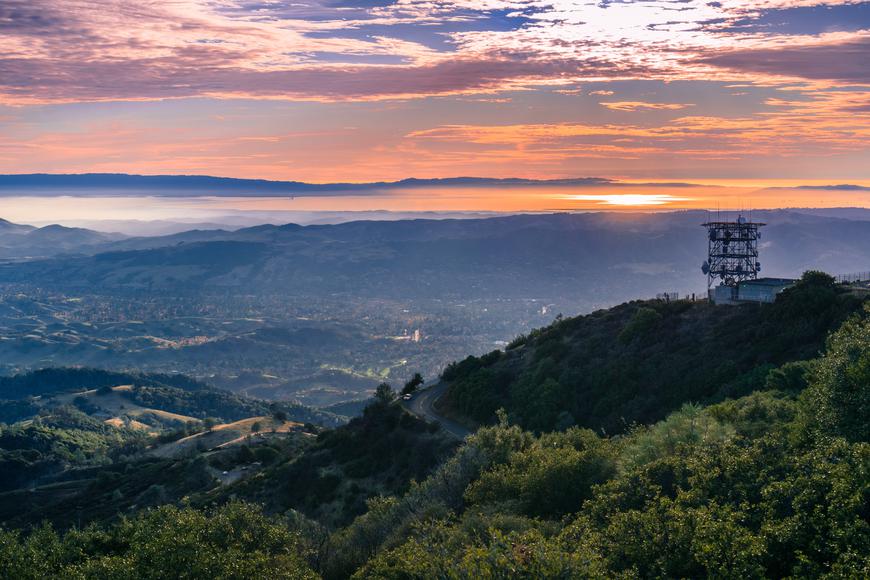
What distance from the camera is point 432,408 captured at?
269ft

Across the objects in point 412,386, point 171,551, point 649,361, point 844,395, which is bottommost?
point 412,386

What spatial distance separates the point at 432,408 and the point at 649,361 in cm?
2336

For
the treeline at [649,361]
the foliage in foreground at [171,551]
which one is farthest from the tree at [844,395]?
the foliage in foreground at [171,551]

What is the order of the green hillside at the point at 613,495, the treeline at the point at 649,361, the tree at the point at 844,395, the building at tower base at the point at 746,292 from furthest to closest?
the building at tower base at the point at 746,292 → the treeline at the point at 649,361 → the tree at the point at 844,395 → the green hillside at the point at 613,495

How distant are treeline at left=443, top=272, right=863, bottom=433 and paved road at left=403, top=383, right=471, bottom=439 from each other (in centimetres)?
217

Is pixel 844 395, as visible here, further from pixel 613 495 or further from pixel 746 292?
pixel 746 292

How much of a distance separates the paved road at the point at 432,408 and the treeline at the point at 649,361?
2173mm

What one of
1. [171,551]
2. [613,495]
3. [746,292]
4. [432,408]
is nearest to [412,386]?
[432,408]

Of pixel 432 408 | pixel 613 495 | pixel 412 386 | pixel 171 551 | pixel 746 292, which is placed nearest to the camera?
pixel 613 495

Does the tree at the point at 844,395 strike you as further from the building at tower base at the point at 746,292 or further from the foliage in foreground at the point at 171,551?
the building at tower base at the point at 746,292

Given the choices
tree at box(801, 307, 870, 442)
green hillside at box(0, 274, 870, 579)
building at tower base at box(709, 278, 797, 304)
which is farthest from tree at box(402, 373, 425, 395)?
tree at box(801, 307, 870, 442)

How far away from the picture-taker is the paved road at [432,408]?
7244 cm

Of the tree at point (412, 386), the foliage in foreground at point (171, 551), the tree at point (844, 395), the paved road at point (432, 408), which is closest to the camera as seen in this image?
the foliage in foreground at point (171, 551)

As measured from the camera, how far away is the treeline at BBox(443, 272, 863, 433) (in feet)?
208
